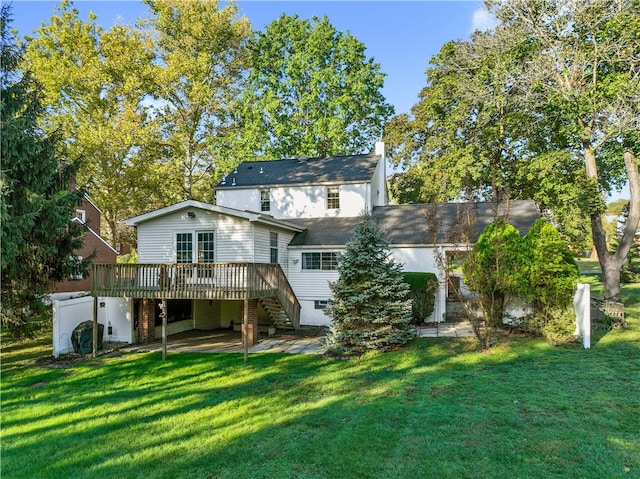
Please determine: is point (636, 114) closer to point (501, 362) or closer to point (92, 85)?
point (501, 362)

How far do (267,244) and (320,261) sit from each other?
2.74 m

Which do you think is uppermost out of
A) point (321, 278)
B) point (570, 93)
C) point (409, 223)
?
point (570, 93)

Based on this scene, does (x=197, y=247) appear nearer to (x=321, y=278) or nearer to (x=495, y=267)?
(x=321, y=278)

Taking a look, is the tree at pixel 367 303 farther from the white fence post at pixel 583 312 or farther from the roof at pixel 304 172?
the roof at pixel 304 172

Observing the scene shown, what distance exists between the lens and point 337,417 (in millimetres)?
6570

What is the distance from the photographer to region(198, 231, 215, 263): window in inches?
547

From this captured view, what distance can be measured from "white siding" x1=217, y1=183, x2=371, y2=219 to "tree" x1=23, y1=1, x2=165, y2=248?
25.0 feet

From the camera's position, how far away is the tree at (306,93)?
85.3ft

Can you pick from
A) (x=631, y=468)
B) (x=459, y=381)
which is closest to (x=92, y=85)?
(x=459, y=381)

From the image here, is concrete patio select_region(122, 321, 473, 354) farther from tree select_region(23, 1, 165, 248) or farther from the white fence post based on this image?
tree select_region(23, 1, 165, 248)

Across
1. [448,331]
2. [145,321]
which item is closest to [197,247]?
[145,321]

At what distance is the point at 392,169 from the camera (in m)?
27.6

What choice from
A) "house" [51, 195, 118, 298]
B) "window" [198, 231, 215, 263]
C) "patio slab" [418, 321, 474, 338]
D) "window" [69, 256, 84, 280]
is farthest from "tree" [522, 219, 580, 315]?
Result: "house" [51, 195, 118, 298]

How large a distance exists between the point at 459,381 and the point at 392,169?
2119 centimetres
